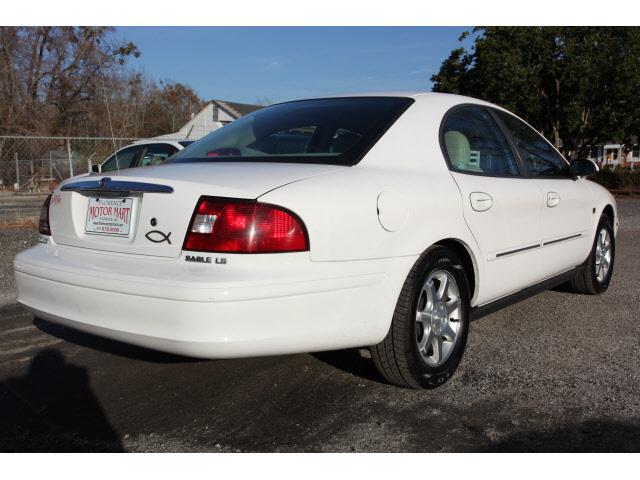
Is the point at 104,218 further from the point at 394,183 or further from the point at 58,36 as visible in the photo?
the point at 58,36

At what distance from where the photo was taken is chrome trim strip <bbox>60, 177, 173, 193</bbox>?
8.72ft

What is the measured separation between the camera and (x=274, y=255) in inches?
97.9

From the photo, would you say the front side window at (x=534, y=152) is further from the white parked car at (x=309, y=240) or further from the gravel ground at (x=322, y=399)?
the gravel ground at (x=322, y=399)

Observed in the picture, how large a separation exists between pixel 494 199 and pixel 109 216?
7.03 ft

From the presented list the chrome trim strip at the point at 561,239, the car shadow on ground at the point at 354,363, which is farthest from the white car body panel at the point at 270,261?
the chrome trim strip at the point at 561,239

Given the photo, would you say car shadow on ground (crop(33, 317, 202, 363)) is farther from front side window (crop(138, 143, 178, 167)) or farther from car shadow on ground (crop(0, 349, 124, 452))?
front side window (crop(138, 143, 178, 167))

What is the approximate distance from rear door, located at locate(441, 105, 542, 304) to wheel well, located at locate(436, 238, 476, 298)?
0.06 m

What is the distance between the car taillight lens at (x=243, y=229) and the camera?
8.07 feet

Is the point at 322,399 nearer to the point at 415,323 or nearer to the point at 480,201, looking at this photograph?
the point at 415,323

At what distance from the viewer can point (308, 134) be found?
3.36 meters

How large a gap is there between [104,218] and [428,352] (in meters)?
1.79

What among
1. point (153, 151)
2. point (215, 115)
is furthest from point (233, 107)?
point (153, 151)

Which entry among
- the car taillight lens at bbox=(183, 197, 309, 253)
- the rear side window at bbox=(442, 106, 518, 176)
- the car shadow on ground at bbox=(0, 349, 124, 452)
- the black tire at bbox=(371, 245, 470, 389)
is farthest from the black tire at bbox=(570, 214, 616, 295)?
the car shadow on ground at bbox=(0, 349, 124, 452)

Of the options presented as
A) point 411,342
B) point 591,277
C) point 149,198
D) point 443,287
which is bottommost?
point 591,277
